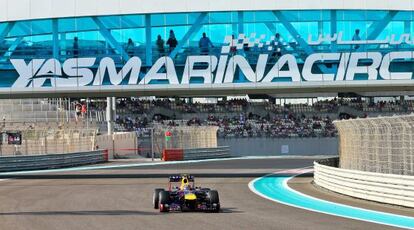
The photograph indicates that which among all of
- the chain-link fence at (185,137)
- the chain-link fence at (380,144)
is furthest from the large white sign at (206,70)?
the chain-link fence at (185,137)

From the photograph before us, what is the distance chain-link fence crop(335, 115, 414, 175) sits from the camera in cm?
1660

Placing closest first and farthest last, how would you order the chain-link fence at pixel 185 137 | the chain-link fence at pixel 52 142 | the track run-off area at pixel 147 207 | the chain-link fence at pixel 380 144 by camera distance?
1. the track run-off area at pixel 147 207
2. the chain-link fence at pixel 380 144
3. the chain-link fence at pixel 52 142
4. the chain-link fence at pixel 185 137

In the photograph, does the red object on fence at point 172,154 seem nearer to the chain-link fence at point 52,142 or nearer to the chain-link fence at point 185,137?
the chain-link fence at point 185,137

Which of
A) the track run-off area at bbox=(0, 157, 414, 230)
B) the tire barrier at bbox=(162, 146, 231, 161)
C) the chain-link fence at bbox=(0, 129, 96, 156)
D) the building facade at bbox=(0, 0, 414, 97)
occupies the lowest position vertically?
the track run-off area at bbox=(0, 157, 414, 230)

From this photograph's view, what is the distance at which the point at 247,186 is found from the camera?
947 inches

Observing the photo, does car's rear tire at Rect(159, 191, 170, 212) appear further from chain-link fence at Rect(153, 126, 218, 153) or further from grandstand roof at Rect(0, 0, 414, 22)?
chain-link fence at Rect(153, 126, 218, 153)

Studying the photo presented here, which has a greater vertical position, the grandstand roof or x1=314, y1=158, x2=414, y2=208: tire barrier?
the grandstand roof

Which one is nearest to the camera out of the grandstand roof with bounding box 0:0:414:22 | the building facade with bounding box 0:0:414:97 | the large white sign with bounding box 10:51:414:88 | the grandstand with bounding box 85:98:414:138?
the large white sign with bounding box 10:51:414:88

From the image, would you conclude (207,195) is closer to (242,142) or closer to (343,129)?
(343,129)

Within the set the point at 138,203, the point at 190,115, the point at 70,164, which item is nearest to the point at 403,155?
the point at 138,203

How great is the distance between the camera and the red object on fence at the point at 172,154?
155 ft

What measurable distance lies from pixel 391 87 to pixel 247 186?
518 cm

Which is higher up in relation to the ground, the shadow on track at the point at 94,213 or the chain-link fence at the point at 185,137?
the chain-link fence at the point at 185,137

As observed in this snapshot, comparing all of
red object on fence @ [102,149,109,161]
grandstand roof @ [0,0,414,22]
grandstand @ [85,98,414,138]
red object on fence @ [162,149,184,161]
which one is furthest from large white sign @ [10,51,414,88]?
grandstand @ [85,98,414,138]
